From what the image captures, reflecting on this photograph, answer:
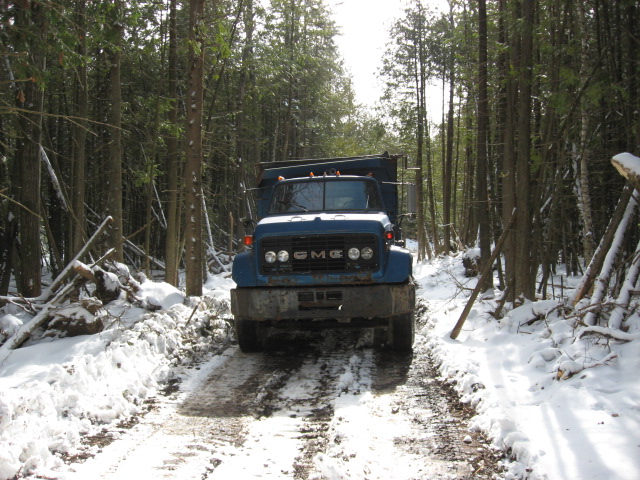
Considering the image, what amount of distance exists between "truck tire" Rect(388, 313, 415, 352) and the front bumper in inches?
7.9

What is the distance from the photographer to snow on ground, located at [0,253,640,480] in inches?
151

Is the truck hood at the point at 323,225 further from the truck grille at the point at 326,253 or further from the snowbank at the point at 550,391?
the snowbank at the point at 550,391

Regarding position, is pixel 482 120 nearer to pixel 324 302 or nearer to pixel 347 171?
pixel 347 171

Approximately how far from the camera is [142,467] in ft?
12.8

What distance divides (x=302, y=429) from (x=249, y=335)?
3.07 metres

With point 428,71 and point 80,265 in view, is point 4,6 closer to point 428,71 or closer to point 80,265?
point 80,265

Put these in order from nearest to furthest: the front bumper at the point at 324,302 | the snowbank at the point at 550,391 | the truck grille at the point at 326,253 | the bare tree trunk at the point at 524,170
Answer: the snowbank at the point at 550,391
the front bumper at the point at 324,302
the truck grille at the point at 326,253
the bare tree trunk at the point at 524,170

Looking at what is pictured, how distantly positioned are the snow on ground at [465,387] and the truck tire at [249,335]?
0.51m

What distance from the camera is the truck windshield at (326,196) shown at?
8.44 metres

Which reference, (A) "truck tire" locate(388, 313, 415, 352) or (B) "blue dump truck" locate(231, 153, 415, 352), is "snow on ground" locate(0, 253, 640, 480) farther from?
(B) "blue dump truck" locate(231, 153, 415, 352)

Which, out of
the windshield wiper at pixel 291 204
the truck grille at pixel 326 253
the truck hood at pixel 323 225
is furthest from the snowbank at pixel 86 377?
the windshield wiper at pixel 291 204

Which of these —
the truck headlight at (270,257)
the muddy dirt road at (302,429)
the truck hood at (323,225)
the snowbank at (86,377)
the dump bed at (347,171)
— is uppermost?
the dump bed at (347,171)

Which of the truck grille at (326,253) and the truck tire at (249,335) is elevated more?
the truck grille at (326,253)

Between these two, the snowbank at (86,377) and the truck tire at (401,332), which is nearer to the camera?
the snowbank at (86,377)
